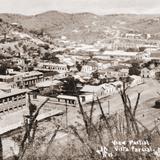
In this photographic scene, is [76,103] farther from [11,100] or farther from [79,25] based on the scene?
[79,25]

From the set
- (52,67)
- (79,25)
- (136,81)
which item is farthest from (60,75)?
(79,25)

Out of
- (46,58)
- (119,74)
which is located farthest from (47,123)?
(46,58)

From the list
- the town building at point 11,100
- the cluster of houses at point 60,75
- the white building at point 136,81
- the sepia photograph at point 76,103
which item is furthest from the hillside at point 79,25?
the town building at point 11,100

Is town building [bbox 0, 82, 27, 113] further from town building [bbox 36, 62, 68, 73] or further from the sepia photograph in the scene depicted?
town building [bbox 36, 62, 68, 73]

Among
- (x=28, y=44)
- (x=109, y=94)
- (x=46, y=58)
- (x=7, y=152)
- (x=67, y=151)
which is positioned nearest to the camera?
(x=67, y=151)

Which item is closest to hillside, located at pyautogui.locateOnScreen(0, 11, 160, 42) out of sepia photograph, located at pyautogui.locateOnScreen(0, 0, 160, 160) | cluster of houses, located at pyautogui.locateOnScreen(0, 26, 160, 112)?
sepia photograph, located at pyautogui.locateOnScreen(0, 0, 160, 160)

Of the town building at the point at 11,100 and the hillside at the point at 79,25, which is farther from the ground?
the hillside at the point at 79,25

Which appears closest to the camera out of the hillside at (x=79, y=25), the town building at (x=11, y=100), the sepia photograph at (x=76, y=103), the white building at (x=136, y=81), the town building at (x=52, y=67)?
the sepia photograph at (x=76, y=103)

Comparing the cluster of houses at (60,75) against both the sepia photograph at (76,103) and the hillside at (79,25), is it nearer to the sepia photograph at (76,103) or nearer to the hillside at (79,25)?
the sepia photograph at (76,103)

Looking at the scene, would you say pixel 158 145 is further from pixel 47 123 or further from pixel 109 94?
pixel 109 94
